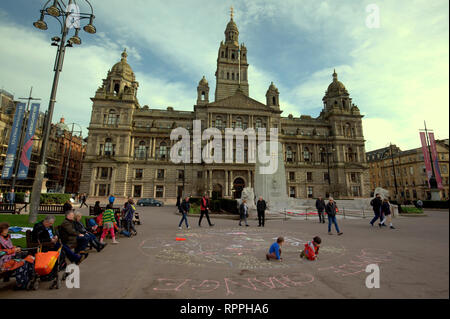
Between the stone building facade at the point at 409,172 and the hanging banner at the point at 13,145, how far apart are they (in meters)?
66.2

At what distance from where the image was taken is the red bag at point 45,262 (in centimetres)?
416

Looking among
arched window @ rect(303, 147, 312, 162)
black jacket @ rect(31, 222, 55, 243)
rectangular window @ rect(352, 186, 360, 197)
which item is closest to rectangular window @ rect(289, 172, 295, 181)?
arched window @ rect(303, 147, 312, 162)

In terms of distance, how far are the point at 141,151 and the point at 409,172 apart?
66957mm

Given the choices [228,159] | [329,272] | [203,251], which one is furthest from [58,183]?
[329,272]

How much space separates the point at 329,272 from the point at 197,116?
1616 inches

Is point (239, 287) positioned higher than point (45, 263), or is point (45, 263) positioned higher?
point (45, 263)

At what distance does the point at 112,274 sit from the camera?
4867 millimetres

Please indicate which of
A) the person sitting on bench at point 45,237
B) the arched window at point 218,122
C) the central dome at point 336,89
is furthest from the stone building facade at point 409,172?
the person sitting on bench at point 45,237

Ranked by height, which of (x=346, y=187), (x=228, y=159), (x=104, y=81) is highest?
(x=104, y=81)

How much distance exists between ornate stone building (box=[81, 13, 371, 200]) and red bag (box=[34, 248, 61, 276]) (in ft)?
102

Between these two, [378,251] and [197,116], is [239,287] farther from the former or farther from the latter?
[197,116]

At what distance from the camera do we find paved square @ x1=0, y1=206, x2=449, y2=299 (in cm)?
380

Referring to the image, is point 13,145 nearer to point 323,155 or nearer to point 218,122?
point 218,122

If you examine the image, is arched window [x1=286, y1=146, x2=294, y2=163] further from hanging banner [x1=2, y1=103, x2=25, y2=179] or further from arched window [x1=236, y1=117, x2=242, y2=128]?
hanging banner [x1=2, y1=103, x2=25, y2=179]
